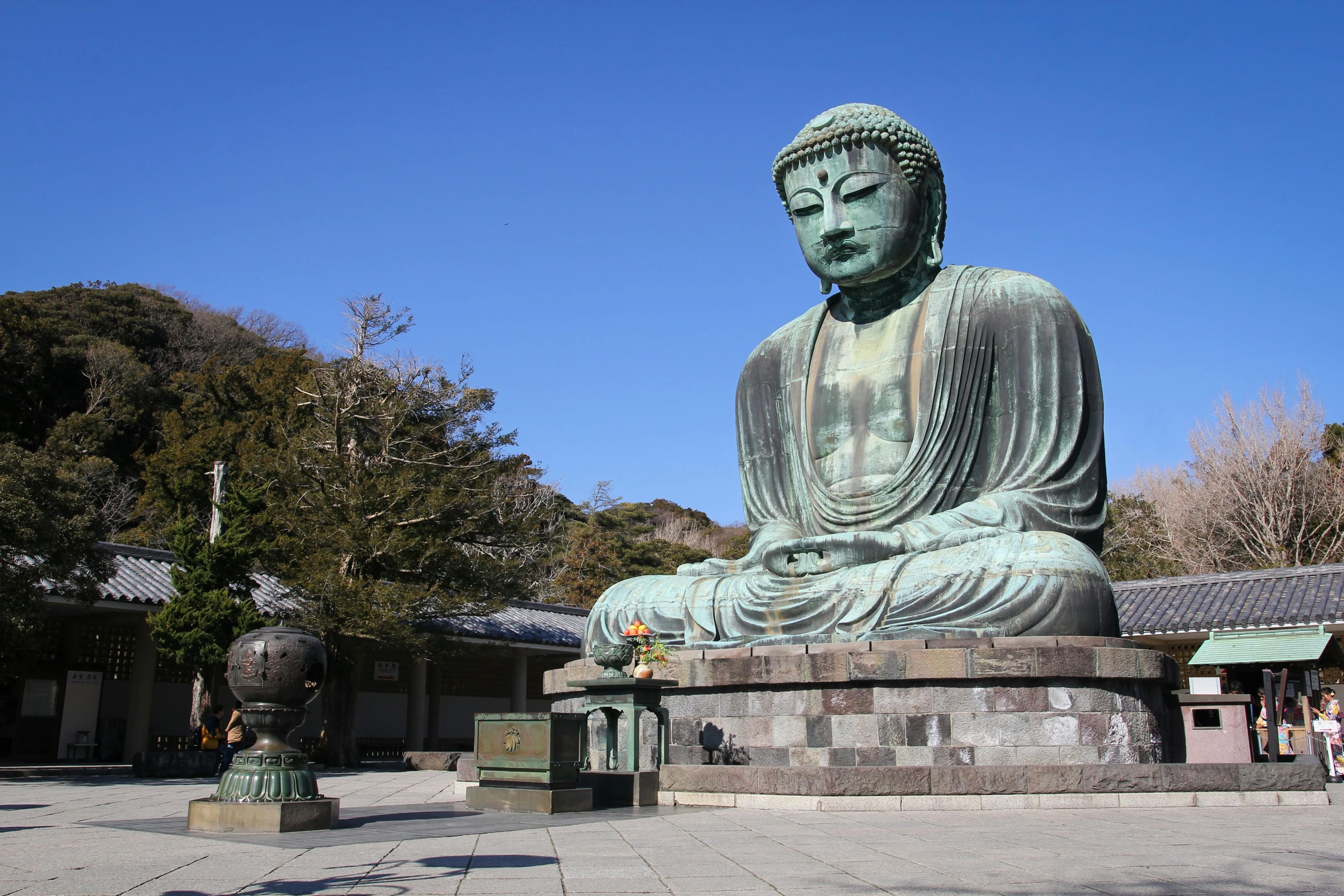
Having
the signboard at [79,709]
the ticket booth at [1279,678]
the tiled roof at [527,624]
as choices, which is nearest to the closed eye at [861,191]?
the ticket booth at [1279,678]

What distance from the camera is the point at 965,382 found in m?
10.0

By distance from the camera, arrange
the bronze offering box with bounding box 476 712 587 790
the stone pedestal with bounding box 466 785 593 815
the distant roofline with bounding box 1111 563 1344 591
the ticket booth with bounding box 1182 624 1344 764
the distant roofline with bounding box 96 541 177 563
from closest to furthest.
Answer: the stone pedestal with bounding box 466 785 593 815 < the bronze offering box with bounding box 476 712 587 790 < the ticket booth with bounding box 1182 624 1344 764 < the distant roofline with bounding box 96 541 177 563 < the distant roofline with bounding box 1111 563 1344 591

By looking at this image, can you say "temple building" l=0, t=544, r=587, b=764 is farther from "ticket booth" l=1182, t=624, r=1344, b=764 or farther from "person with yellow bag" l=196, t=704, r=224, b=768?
"ticket booth" l=1182, t=624, r=1344, b=764

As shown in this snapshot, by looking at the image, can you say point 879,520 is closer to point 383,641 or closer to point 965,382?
point 965,382

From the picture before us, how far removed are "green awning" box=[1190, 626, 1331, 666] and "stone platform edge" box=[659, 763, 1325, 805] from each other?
6815 mm

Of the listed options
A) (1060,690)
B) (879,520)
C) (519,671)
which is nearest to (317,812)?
(1060,690)

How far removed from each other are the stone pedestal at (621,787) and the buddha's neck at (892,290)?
537 centimetres

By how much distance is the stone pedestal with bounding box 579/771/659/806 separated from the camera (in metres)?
7.39

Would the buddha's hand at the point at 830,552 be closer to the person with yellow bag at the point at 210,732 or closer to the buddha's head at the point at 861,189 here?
the buddha's head at the point at 861,189

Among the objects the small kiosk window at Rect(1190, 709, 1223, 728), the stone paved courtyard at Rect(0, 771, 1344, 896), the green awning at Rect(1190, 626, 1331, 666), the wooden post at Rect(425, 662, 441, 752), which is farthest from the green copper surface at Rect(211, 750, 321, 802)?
the wooden post at Rect(425, 662, 441, 752)

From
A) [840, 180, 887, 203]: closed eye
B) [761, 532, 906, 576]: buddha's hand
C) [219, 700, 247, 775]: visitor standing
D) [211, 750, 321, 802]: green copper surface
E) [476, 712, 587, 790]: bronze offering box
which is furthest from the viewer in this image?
[219, 700, 247, 775]: visitor standing

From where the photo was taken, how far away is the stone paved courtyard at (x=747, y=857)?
12.9 ft

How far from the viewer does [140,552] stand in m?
18.2

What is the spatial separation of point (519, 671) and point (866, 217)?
1335 cm
